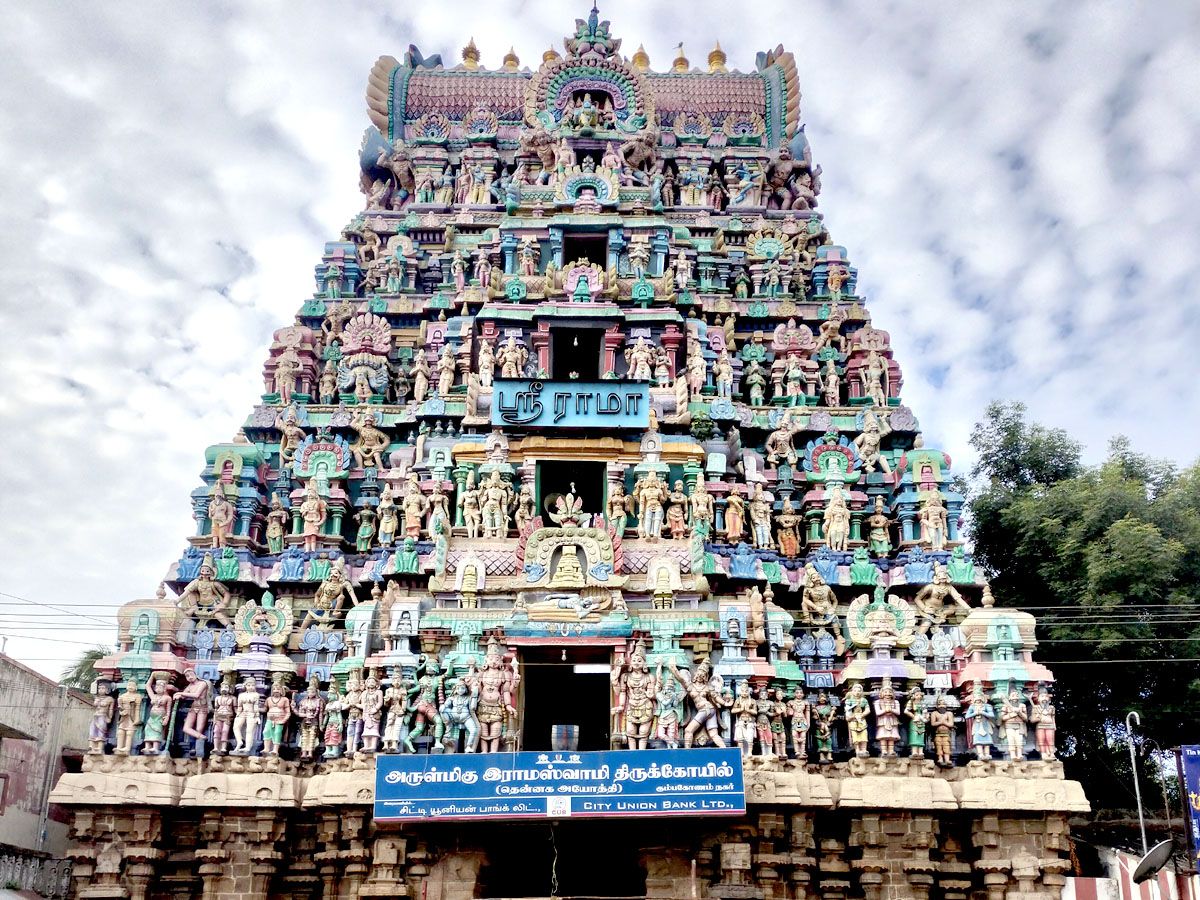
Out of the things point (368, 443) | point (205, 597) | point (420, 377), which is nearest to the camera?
point (205, 597)

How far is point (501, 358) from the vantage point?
22828 millimetres

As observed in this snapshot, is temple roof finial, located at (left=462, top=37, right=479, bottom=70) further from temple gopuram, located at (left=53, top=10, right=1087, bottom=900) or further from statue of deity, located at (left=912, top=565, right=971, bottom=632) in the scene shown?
statue of deity, located at (left=912, top=565, right=971, bottom=632)

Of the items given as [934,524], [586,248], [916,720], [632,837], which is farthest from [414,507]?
[934,524]

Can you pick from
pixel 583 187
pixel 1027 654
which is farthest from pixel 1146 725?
pixel 583 187

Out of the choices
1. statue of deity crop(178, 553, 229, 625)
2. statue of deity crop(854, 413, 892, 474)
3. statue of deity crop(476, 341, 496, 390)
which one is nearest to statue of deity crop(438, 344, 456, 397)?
statue of deity crop(476, 341, 496, 390)

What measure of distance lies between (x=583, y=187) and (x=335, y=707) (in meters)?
14.3

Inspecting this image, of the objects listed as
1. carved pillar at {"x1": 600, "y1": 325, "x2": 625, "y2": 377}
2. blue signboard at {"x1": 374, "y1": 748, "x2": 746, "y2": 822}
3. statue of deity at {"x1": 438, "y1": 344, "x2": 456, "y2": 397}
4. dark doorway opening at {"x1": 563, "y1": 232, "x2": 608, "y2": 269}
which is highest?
dark doorway opening at {"x1": 563, "y1": 232, "x2": 608, "y2": 269}

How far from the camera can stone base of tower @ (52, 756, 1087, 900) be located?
57.4 feet

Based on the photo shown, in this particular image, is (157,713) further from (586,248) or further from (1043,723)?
(1043,723)

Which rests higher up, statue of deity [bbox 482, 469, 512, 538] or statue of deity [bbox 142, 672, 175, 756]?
statue of deity [bbox 482, 469, 512, 538]

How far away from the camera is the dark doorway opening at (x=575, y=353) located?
944 inches

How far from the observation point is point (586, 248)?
26.3 metres

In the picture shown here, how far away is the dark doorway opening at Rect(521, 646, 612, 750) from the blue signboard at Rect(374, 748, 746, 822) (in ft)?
8.64

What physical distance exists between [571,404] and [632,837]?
8416mm
